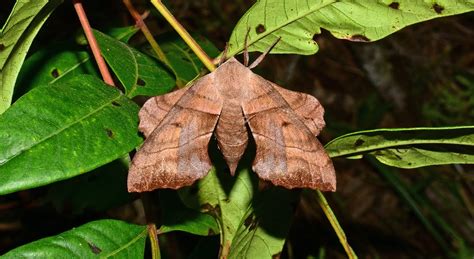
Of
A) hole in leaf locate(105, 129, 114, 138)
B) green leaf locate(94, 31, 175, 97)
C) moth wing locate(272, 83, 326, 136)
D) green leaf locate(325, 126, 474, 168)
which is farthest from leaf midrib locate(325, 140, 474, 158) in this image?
hole in leaf locate(105, 129, 114, 138)

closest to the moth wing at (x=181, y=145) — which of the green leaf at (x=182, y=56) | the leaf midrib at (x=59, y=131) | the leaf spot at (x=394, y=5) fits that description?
the leaf midrib at (x=59, y=131)

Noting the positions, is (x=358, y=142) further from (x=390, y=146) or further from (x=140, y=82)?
(x=140, y=82)

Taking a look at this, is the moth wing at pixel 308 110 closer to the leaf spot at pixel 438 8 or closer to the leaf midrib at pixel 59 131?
the leaf spot at pixel 438 8

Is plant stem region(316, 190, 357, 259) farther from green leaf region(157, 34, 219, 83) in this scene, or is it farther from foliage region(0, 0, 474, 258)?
green leaf region(157, 34, 219, 83)

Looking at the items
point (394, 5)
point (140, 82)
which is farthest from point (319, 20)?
point (140, 82)

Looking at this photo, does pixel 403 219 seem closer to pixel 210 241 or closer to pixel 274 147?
pixel 210 241

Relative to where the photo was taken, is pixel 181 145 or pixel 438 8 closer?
pixel 438 8

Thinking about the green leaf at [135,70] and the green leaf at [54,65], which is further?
the green leaf at [54,65]
